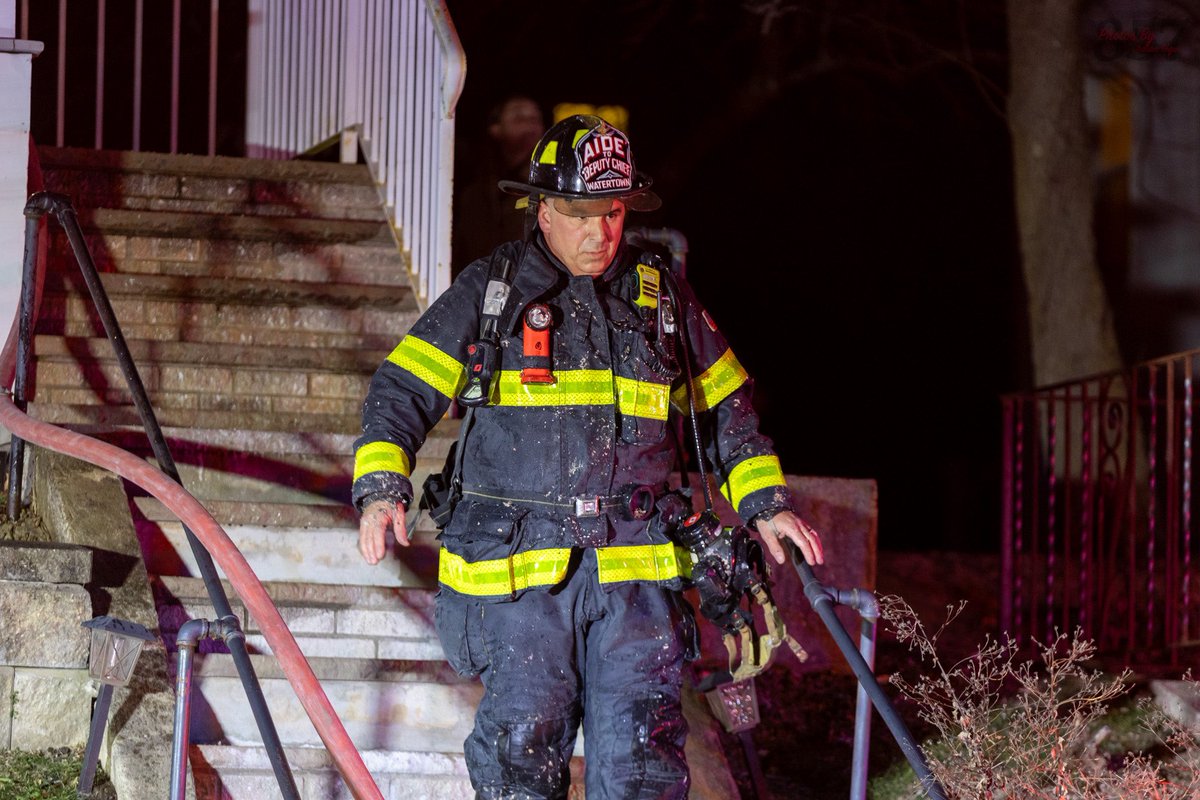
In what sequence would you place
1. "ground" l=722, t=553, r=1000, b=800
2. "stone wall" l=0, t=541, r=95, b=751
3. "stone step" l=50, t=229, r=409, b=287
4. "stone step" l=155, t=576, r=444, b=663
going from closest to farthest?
"stone wall" l=0, t=541, r=95, b=751 → "stone step" l=155, t=576, r=444, b=663 → "ground" l=722, t=553, r=1000, b=800 → "stone step" l=50, t=229, r=409, b=287

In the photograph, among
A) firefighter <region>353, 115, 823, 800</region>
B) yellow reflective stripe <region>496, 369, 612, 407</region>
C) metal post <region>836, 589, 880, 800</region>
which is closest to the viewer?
firefighter <region>353, 115, 823, 800</region>

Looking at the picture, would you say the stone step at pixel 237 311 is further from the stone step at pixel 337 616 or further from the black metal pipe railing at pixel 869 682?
the black metal pipe railing at pixel 869 682

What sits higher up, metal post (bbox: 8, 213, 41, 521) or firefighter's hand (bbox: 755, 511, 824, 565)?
metal post (bbox: 8, 213, 41, 521)

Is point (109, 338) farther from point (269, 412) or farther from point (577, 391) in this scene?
point (577, 391)

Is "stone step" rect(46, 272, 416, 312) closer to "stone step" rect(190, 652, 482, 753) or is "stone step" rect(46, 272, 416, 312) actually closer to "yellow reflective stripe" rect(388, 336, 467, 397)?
"stone step" rect(190, 652, 482, 753)

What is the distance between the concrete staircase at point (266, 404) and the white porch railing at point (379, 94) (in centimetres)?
29

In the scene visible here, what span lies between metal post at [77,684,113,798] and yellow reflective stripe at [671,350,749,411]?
1.86 meters

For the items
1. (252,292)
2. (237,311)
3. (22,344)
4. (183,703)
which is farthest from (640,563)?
(252,292)

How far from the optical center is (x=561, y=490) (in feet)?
12.4

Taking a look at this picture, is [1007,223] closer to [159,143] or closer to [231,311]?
[159,143]

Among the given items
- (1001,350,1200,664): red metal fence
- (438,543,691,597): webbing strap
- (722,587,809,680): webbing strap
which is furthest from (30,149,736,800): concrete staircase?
(1001,350,1200,664): red metal fence

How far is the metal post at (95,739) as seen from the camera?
13.5 feet

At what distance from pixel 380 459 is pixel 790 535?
44.0 inches

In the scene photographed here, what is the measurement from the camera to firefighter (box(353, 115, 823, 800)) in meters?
3.71
